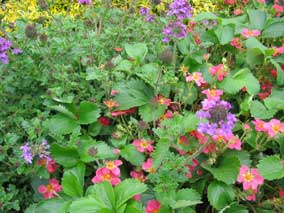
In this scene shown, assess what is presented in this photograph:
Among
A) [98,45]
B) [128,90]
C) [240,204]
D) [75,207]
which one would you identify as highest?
[98,45]

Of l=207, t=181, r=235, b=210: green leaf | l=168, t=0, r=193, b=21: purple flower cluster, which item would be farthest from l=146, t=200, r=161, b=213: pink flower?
l=168, t=0, r=193, b=21: purple flower cluster

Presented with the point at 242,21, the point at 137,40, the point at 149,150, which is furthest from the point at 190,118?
the point at 242,21

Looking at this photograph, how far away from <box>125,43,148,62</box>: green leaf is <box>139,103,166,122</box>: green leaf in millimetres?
264

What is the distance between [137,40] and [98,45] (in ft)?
1.27

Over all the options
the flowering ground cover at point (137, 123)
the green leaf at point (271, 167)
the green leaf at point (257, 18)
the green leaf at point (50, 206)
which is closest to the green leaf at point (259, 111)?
the flowering ground cover at point (137, 123)

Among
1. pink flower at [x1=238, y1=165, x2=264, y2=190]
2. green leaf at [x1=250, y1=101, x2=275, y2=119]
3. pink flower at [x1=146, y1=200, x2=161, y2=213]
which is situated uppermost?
green leaf at [x1=250, y1=101, x2=275, y2=119]

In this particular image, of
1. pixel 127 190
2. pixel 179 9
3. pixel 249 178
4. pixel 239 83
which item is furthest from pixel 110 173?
pixel 179 9

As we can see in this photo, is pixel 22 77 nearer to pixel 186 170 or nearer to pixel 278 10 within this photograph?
pixel 186 170

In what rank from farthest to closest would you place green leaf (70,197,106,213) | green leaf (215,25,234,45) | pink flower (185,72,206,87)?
green leaf (215,25,234,45) < pink flower (185,72,206,87) < green leaf (70,197,106,213)

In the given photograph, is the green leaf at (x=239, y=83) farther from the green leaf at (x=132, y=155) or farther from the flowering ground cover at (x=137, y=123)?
the green leaf at (x=132, y=155)

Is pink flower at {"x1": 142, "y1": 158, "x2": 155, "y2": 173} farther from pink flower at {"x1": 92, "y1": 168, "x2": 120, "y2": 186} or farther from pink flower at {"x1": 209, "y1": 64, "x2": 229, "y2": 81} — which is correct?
pink flower at {"x1": 209, "y1": 64, "x2": 229, "y2": 81}

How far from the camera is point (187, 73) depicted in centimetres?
226

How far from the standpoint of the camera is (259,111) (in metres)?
2.04

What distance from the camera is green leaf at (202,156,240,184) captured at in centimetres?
179
